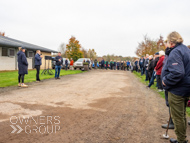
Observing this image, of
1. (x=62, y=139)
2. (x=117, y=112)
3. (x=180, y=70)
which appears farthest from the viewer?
(x=117, y=112)

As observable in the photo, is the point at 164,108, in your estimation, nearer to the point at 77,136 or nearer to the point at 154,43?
the point at 77,136

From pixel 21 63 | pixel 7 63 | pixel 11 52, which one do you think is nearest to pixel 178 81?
pixel 21 63

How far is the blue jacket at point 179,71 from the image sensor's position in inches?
107

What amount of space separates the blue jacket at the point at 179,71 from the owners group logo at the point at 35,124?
247cm

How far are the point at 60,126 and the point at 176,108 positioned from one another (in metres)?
2.39

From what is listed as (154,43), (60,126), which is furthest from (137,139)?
(154,43)

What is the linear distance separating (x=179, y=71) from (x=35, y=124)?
10.3ft

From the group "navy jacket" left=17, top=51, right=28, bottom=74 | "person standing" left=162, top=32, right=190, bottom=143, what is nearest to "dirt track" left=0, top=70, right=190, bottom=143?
"person standing" left=162, top=32, right=190, bottom=143

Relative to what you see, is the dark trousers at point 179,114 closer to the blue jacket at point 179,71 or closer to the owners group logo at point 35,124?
the blue jacket at point 179,71

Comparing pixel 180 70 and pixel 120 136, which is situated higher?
pixel 180 70

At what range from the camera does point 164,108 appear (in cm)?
534

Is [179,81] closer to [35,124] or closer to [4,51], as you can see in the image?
[35,124]

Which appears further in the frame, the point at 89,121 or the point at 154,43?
the point at 154,43

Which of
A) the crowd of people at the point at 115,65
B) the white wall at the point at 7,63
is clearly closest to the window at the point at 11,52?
the white wall at the point at 7,63
